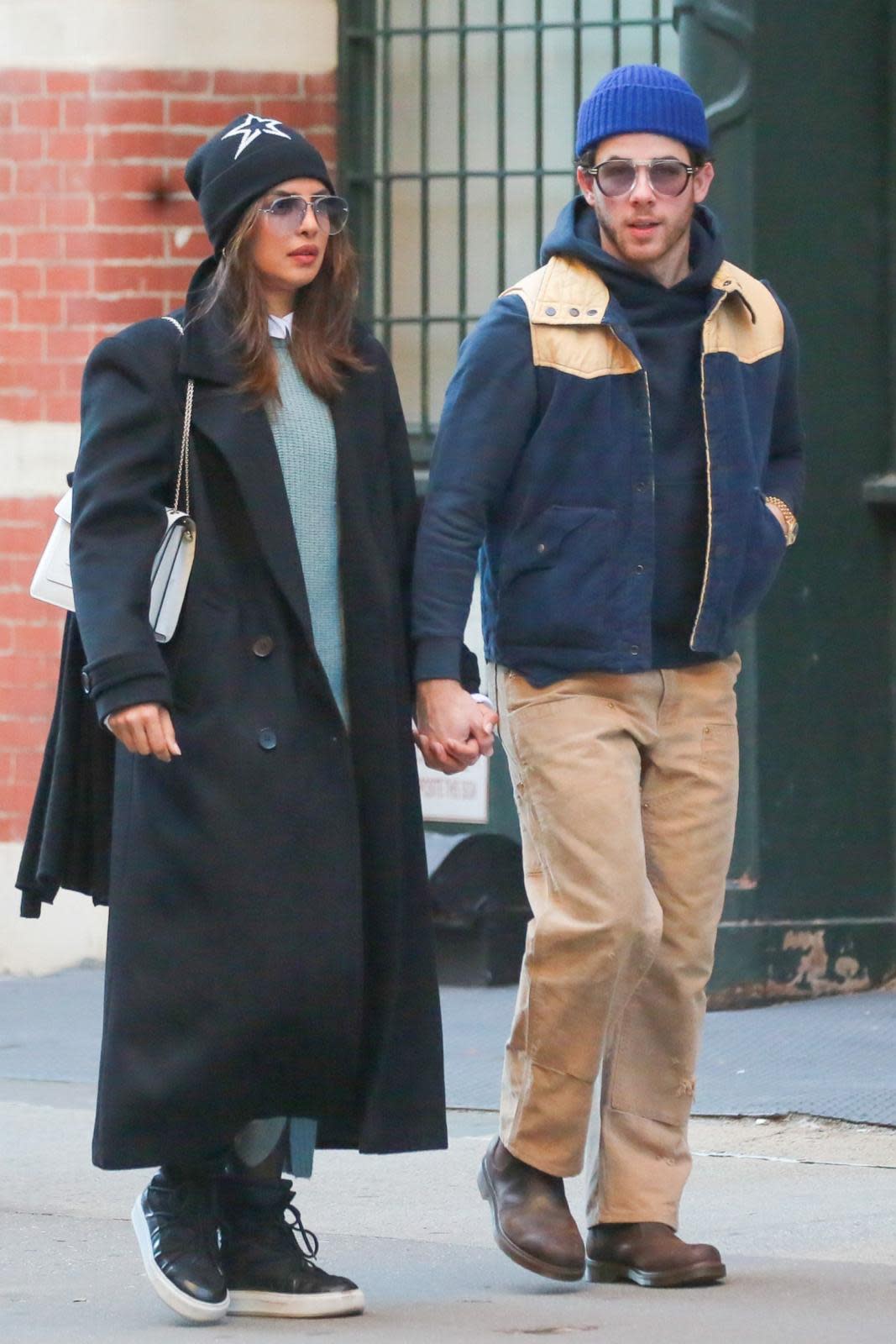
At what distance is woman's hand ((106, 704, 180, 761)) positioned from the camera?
4.08 meters

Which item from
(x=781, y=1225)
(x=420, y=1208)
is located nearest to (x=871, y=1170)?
(x=781, y=1225)

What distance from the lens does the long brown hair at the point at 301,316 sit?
4305 mm

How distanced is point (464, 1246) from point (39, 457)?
4.19 metres

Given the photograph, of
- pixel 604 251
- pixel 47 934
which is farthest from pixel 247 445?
pixel 47 934

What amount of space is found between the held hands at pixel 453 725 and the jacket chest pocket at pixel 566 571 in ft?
0.64

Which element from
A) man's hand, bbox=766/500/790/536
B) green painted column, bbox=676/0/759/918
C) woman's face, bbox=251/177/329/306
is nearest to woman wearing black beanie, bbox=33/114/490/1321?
woman's face, bbox=251/177/329/306

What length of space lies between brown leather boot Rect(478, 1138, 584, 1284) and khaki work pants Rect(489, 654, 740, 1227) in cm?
4

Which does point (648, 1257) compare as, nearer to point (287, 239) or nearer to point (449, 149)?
point (287, 239)

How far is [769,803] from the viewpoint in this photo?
724cm

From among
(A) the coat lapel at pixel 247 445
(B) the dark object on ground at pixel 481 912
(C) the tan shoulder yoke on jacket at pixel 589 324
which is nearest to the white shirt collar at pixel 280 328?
(A) the coat lapel at pixel 247 445

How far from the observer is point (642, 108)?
14.9ft

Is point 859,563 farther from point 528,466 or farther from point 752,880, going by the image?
point 528,466

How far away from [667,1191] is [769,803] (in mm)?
2810

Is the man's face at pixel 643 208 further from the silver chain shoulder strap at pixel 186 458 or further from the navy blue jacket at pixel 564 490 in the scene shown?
the silver chain shoulder strap at pixel 186 458
